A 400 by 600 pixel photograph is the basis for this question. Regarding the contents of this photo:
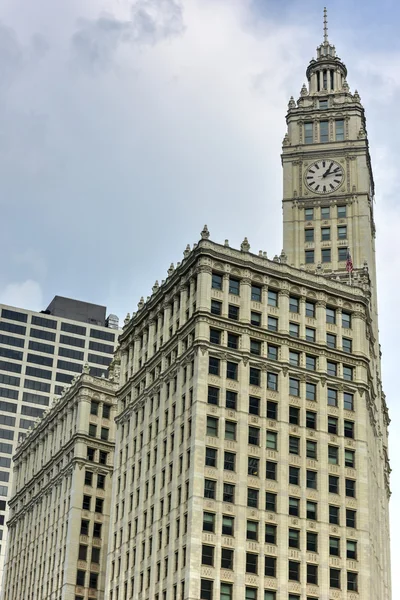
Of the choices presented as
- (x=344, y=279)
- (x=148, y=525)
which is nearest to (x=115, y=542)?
(x=148, y=525)

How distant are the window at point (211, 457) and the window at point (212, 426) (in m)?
1.76

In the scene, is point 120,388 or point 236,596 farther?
point 120,388

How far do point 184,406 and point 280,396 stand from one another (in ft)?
35.1

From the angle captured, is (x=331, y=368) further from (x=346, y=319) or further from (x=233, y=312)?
(x=233, y=312)

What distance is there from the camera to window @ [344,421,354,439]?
124 m

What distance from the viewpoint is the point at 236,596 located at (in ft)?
357

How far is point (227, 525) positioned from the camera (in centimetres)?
11181

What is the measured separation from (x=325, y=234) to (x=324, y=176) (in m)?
9.60

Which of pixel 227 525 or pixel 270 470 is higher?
pixel 270 470

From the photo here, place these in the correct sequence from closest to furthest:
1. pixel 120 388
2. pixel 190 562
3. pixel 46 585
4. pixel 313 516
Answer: pixel 190 562 → pixel 313 516 → pixel 120 388 → pixel 46 585

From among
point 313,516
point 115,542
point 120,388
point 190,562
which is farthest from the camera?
point 120,388

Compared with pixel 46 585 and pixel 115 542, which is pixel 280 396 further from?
pixel 46 585

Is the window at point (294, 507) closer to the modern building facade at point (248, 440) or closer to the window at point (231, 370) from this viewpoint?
the modern building facade at point (248, 440)

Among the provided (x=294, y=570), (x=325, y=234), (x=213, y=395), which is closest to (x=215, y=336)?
(x=213, y=395)
